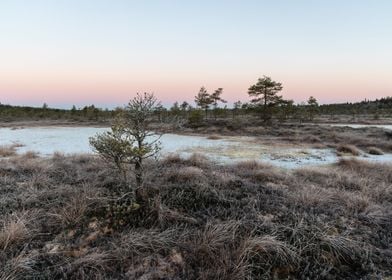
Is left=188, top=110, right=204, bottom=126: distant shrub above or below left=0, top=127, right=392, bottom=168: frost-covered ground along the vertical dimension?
above

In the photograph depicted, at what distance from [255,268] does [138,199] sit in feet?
7.40

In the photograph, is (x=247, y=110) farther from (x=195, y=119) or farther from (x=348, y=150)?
(x=348, y=150)

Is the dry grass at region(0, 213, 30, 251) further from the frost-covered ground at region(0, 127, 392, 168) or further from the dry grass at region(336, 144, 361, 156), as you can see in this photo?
the dry grass at region(336, 144, 361, 156)

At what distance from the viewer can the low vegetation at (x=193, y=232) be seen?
11.0 ft

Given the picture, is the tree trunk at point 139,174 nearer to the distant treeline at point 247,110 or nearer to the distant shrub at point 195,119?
the distant treeline at point 247,110

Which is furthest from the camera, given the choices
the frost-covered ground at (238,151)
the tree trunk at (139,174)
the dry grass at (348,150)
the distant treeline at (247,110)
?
the distant treeline at (247,110)

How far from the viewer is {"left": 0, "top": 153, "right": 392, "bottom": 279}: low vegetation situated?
3.35m

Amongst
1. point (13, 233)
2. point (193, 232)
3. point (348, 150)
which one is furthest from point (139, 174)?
point (348, 150)

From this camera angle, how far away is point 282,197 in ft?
18.3

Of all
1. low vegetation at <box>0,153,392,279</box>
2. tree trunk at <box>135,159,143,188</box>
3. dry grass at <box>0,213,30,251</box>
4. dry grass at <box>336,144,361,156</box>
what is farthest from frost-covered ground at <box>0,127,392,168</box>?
dry grass at <box>0,213,30,251</box>

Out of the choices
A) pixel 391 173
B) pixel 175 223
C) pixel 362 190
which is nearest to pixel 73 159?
pixel 175 223

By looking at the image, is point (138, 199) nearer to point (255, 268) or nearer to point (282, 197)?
point (255, 268)

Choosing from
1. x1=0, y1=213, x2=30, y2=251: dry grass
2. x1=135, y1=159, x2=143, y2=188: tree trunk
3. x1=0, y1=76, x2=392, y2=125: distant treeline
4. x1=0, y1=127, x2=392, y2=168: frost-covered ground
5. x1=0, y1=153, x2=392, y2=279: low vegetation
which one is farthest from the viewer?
x1=0, y1=76, x2=392, y2=125: distant treeline

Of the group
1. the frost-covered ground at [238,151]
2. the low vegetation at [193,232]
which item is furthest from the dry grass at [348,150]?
the low vegetation at [193,232]
